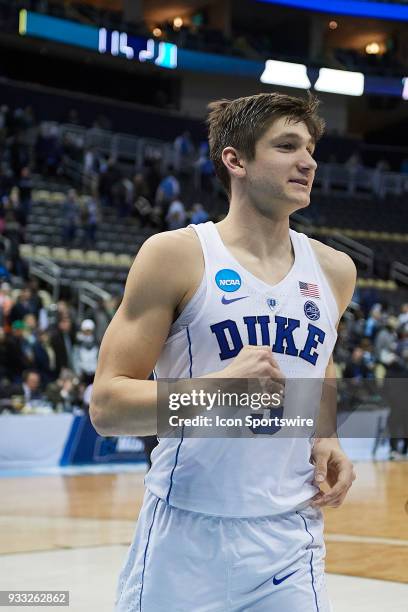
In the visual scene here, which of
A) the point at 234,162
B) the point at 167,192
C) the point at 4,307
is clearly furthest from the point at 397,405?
the point at 234,162

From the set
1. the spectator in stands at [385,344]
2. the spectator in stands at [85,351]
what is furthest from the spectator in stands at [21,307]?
the spectator in stands at [385,344]

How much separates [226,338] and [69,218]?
18.5 meters

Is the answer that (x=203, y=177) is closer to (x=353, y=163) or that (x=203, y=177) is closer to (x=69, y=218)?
(x=353, y=163)

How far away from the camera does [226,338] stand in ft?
8.60

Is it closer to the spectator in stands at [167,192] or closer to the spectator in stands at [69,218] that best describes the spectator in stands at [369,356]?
the spectator in stands at [69,218]

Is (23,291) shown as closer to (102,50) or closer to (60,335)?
(60,335)

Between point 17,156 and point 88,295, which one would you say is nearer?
point 88,295

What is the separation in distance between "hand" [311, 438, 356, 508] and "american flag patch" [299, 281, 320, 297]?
397 mm

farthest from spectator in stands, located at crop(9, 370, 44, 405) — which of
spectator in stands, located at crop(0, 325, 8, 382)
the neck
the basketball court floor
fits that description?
the neck

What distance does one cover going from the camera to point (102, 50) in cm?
2870

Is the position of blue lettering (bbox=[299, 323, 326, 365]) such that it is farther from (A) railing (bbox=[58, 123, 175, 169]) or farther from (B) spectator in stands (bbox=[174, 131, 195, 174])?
(B) spectator in stands (bbox=[174, 131, 195, 174])

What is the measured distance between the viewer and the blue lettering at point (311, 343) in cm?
268

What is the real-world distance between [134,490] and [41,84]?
2150 cm

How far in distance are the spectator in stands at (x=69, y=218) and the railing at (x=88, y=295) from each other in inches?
64.3
